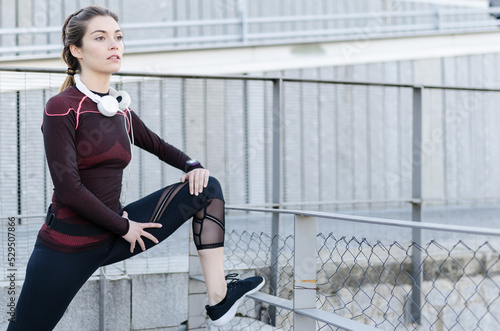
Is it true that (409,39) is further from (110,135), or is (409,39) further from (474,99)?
(110,135)

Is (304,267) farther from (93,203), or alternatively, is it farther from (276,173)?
(276,173)

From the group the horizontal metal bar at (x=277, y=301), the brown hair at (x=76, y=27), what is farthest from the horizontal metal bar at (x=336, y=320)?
the brown hair at (x=76, y=27)

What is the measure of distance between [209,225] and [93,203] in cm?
49

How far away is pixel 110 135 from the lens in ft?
7.47

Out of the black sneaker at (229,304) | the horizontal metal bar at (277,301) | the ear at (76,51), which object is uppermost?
the ear at (76,51)

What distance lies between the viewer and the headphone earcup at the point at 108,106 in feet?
7.39

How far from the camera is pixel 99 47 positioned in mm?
2285

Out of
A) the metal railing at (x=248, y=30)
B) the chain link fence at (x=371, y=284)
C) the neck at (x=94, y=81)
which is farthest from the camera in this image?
the metal railing at (x=248, y=30)

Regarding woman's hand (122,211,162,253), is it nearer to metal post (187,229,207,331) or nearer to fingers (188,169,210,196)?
fingers (188,169,210,196)

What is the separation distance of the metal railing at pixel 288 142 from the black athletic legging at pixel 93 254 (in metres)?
0.80

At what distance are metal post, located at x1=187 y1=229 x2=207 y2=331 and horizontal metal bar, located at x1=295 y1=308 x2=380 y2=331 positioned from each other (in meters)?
1.15

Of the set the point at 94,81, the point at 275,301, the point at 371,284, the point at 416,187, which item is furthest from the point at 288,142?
the point at 94,81

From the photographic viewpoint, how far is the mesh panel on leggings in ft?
7.89

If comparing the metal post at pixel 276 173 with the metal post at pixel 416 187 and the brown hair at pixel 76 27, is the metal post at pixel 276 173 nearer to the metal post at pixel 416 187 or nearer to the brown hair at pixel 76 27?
the metal post at pixel 416 187
